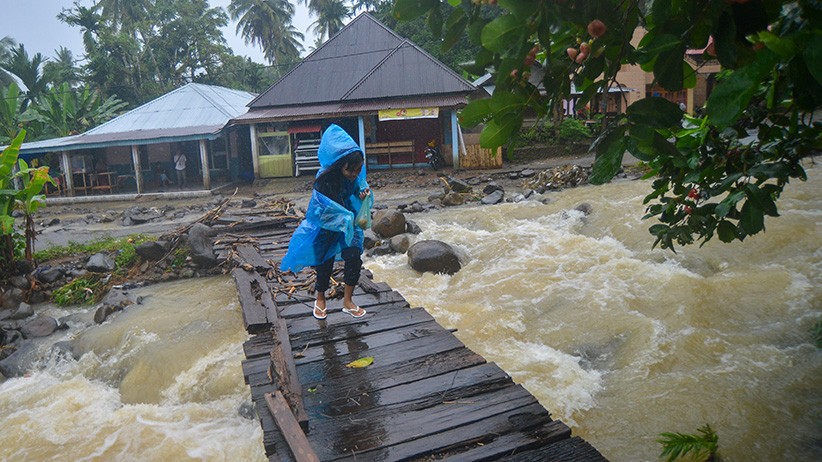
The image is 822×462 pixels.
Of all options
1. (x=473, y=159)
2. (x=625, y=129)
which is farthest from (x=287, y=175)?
(x=625, y=129)

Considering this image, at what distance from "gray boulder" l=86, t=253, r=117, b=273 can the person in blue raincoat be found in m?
6.64

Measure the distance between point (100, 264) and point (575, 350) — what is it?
27.0 ft

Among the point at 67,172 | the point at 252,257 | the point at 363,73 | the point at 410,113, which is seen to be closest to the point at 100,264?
the point at 252,257

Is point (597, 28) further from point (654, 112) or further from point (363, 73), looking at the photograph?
point (363, 73)

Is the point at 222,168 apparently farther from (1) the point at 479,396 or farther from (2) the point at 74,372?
(1) the point at 479,396

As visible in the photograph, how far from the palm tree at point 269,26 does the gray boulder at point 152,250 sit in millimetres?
30069

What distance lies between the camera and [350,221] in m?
4.64

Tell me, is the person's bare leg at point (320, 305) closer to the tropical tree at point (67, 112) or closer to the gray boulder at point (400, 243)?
the gray boulder at point (400, 243)

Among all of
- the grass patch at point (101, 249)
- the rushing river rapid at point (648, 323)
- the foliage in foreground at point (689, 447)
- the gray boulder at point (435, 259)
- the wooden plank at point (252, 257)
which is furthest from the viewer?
the grass patch at point (101, 249)

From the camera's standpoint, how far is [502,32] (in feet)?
5.38

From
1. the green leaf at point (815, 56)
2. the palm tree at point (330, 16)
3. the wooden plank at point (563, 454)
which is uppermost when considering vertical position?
the palm tree at point (330, 16)

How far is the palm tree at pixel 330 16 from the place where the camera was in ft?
107

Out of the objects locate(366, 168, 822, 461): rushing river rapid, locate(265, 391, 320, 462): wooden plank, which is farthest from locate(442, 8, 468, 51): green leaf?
locate(366, 168, 822, 461): rushing river rapid

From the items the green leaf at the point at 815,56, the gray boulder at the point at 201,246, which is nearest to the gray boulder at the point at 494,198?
the gray boulder at the point at 201,246
